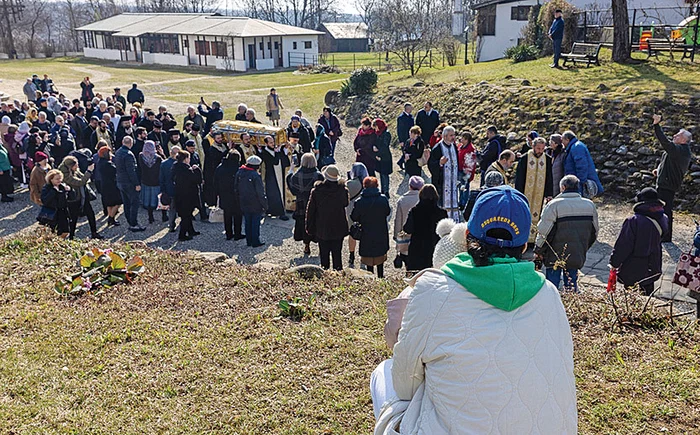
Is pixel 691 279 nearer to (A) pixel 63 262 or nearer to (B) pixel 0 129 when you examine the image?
(A) pixel 63 262

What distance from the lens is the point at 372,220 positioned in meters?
8.80

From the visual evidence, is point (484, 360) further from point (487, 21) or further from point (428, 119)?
point (487, 21)

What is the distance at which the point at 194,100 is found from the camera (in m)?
32.4

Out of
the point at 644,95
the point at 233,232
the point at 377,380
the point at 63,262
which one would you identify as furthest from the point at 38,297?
the point at 644,95

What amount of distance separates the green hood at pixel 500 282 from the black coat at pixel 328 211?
6.67 metres

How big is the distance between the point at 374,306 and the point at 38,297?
13.1 ft

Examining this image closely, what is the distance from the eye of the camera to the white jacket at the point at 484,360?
7.79 ft

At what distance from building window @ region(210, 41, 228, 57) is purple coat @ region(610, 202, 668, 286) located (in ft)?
149

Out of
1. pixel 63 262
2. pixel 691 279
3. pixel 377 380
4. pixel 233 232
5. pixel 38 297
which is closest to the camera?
pixel 377 380

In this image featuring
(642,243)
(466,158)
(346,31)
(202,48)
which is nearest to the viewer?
(642,243)

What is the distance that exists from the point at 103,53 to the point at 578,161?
196 feet

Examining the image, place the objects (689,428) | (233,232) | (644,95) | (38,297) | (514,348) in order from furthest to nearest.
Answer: (644,95)
(233,232)
(38,297)
(689,428)
(514,348)

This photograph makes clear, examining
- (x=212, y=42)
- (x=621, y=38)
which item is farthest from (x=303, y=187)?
(x=212, y=42)

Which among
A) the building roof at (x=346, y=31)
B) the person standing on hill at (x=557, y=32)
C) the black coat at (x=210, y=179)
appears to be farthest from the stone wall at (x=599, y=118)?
the building roof at (x=346, y=31)
